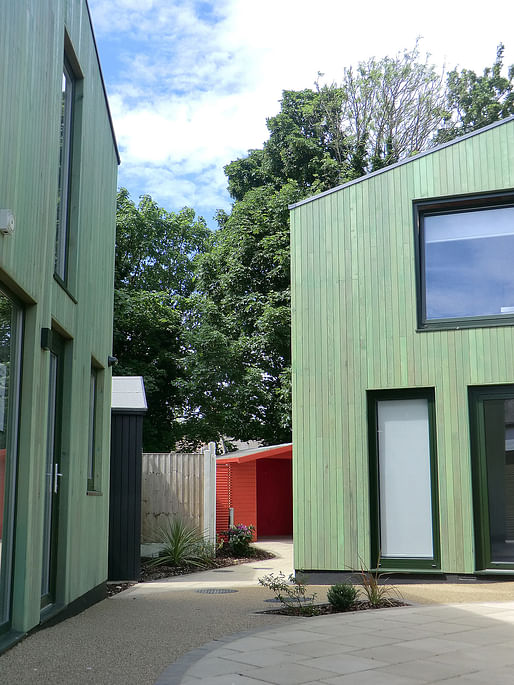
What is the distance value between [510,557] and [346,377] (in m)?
2.62

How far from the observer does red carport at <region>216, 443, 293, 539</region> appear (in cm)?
1683

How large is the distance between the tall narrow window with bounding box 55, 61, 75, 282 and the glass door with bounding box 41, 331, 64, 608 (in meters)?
0.74

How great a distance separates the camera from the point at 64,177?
670 cm

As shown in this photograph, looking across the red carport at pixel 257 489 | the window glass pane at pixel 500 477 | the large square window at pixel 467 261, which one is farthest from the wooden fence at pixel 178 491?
the window glass pane at pixel 500 477

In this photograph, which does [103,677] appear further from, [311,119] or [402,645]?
[311,119]

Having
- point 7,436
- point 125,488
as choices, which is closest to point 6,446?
point 7,436

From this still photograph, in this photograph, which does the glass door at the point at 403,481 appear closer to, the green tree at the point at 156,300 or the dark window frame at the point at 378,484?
the dark window frame at the point at 378,484

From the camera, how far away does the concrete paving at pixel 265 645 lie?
159 inches

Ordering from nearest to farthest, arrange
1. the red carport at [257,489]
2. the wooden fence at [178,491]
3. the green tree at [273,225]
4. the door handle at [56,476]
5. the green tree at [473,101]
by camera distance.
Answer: the door handle at [56,476] → the wooden fence at [178,491] → the red carport at [257,489] → the green tree at [273,225] → the green tree at [473,101]

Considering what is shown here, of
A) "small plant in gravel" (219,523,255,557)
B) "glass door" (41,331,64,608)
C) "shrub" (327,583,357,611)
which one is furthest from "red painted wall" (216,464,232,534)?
"glass door" (41,331,64,608)

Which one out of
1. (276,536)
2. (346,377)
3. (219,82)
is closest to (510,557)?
(346,377)

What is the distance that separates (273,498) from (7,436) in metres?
15.9

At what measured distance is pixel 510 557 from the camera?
8062 millimetres

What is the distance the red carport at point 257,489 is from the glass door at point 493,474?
302 inches
